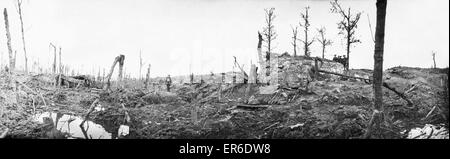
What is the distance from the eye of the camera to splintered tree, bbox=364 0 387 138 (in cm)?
588

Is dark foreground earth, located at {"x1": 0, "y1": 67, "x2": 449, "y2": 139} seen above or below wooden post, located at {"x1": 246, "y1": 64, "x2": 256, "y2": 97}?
below

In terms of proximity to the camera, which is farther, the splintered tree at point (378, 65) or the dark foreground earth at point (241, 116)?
the dark foreground earth at point (241, 116)

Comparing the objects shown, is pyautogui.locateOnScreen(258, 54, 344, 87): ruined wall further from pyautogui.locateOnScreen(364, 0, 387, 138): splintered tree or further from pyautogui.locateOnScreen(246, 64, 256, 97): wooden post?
pyautogui.locateOnScreen(364, 0, 387, 138): splintered tree

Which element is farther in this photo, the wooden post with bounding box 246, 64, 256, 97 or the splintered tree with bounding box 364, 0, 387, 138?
the wooden post with bounding box 246, 64, 256, 97

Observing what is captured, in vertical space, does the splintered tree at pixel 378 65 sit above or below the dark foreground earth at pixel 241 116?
above

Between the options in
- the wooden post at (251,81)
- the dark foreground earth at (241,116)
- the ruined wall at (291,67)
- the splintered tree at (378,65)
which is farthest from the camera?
the ruined wall at (291,67)


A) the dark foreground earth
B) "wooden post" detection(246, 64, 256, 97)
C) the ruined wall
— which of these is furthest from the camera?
the ruined wall

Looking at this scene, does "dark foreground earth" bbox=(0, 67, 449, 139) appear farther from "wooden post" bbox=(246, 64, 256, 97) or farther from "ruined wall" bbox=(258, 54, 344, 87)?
"ruined wall" bbox=(258, 54, 344, 87)

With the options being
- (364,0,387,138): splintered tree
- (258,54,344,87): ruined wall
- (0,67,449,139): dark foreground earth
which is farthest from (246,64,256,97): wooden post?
(364,0,387,138): splintered tree

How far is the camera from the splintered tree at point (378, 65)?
19.3 ft

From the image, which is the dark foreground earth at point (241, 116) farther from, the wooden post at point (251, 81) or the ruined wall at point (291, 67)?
the ruined wall at point (291, 67)

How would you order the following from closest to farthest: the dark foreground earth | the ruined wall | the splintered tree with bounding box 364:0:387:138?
1. the splintered tree with bounding box 364:0:387:138
2. the dark foreground earth
3. the ruined wall

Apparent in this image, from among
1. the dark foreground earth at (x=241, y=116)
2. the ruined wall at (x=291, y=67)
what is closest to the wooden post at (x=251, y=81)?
the dark foreground earth at (x=241, y=116)
